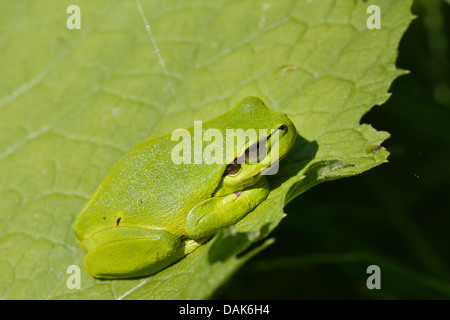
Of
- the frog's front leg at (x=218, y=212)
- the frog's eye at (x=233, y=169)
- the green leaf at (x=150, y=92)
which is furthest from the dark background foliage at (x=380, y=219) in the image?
the frog's eye at (x=233, y=169)

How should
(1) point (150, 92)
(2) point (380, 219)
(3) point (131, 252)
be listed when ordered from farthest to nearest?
(2) point (380, 219)
(1) point (150, 92)
(3) point (131, 252)

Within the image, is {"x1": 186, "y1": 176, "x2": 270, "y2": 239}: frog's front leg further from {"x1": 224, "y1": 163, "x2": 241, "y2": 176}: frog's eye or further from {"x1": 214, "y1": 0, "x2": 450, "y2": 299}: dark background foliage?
{"x1": 214, "y1": 0, "x2": 450, "y2": 299}: dark background foliage

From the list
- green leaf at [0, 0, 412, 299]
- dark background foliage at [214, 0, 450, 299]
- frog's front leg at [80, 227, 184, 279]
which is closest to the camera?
frog's front leg at [80, 227, 184, 279]

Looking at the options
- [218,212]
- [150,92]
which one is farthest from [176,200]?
[150,92]

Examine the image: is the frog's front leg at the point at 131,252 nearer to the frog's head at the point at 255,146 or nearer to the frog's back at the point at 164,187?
the frog's back at the point at 164,187

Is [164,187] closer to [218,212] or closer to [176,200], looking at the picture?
[176,200]

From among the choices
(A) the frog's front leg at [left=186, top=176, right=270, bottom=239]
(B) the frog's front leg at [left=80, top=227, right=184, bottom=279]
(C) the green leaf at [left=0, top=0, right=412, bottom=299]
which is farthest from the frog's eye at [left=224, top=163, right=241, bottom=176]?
(B) the frog's front leg at [left=80, top=227, right=184, bottom=279]

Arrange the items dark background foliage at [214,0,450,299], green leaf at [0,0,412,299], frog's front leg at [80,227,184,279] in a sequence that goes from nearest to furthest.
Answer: frog's front leg at [80,227,184,279], green leaf at [0,0,412,299], dark background foliage at [214,0,450,299]
